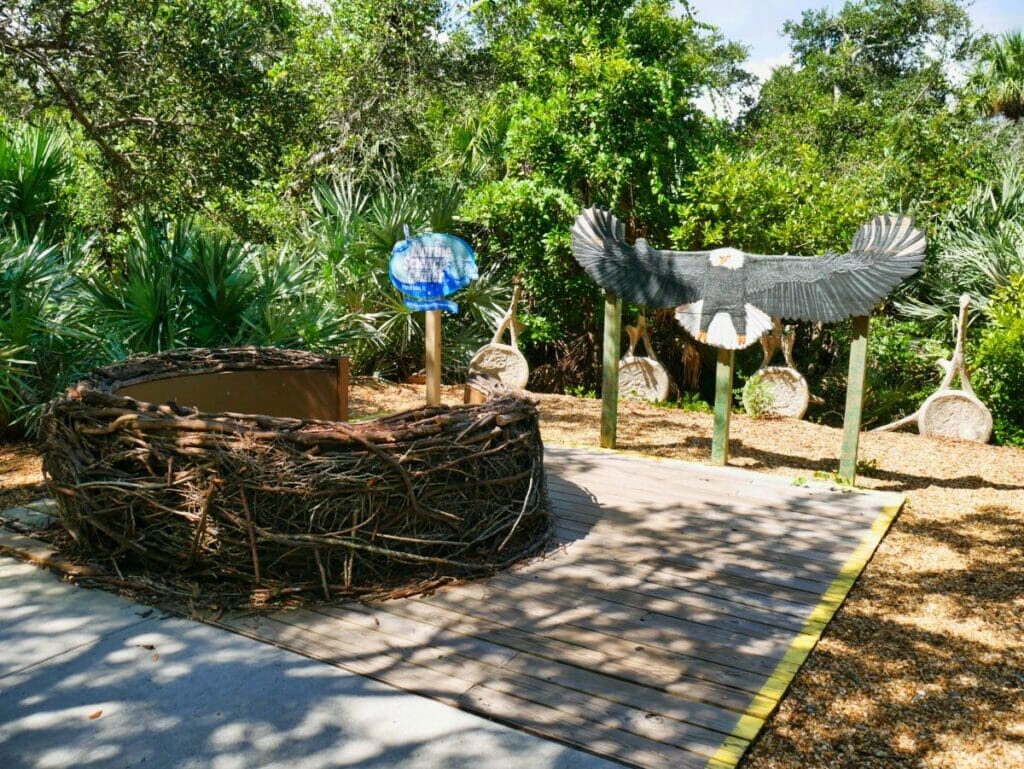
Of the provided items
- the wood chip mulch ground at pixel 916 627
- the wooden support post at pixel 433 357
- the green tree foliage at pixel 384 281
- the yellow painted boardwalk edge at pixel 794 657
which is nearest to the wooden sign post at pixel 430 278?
the wooden support post at pixel 433 357

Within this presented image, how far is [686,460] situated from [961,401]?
3.45 metres

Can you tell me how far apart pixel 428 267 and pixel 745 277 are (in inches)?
85.5

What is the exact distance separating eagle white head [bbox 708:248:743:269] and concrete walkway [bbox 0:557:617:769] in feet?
13.6

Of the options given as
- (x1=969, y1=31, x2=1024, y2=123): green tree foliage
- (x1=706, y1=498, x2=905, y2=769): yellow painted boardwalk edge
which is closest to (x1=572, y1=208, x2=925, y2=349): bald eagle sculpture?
(x1=706, y1=498, x2=905, y2=769): yellow painted boardwalk edge

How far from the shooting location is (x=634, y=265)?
6.59 meters

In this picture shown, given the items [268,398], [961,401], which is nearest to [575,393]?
[961,401]

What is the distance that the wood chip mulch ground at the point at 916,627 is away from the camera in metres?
2.89

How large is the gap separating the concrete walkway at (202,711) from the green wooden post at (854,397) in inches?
153

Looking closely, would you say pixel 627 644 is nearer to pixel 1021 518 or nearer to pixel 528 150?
pixel 1021 518

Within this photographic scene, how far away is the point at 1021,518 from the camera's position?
219 inches

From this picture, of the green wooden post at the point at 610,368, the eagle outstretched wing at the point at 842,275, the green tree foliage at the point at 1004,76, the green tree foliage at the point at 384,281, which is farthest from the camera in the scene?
the green tree foliage at the point at 1004,76

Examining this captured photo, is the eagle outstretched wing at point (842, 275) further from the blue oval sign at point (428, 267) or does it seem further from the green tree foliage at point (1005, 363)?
the green tree foliage at point (1005, 363)

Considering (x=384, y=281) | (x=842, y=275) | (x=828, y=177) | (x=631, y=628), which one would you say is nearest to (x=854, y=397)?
(x=842, y=275)

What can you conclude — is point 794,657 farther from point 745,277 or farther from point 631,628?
point 745,277
